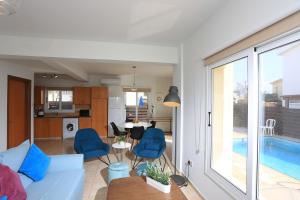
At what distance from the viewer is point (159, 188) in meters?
2.01

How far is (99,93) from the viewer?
7.45 meters

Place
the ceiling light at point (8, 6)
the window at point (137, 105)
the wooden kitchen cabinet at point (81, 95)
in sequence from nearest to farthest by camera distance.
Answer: the ceiling light at point (8, 6) → the wooden kitchen cabinet at point (81, 95) → the window at point (137, 105)

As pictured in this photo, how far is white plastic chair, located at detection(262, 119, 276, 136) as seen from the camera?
1796 mm

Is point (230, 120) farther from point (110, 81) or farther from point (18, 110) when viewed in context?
point (110, 81)

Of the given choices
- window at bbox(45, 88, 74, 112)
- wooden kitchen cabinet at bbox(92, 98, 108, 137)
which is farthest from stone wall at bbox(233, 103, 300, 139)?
window at bbox(45, 88, 74, 112)

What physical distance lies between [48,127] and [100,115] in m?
1.88

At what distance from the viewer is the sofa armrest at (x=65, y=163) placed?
2.70 m

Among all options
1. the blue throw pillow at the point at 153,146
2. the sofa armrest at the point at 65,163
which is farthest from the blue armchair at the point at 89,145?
the sofa armrest at the point at 65,163

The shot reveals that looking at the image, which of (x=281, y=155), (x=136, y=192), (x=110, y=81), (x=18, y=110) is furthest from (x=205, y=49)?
(x=110, y=81)

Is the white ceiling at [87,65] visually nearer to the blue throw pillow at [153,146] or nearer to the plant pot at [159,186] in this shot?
the blue throw pillow at [153,146]

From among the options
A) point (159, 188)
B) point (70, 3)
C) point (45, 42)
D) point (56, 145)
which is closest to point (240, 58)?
point (159, 188)

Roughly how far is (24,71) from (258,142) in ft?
19.2

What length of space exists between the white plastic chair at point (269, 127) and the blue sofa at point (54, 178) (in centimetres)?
208

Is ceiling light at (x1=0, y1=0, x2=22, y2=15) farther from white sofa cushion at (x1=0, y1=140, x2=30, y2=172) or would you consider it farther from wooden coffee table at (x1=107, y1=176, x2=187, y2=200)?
wooden coffee table at (x1=107, y1=176, x2=187, y2=200)
